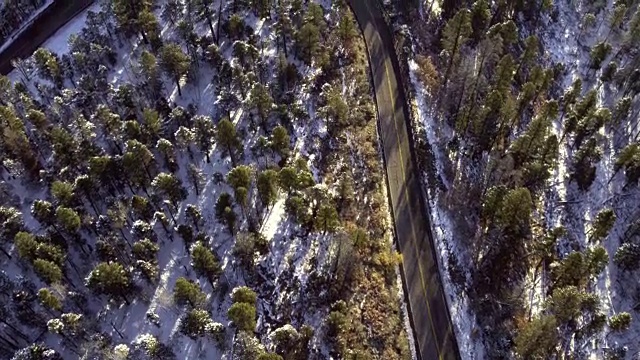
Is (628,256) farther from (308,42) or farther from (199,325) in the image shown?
(199,325)

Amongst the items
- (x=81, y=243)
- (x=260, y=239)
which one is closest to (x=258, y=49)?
(x=260, y=239)

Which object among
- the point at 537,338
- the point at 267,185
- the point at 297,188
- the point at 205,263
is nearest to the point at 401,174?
the point at 297,188

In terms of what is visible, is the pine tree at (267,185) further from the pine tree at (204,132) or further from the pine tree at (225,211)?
the pine tree at (204,132)

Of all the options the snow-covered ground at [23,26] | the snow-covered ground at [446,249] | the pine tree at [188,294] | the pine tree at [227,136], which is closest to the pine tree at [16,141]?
the snow-covered ground at [23,26]

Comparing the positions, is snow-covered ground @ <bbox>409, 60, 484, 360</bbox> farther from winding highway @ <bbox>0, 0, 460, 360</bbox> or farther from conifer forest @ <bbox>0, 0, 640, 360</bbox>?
winding highway @ <bbox>0, 0, 460, 360</bbox>

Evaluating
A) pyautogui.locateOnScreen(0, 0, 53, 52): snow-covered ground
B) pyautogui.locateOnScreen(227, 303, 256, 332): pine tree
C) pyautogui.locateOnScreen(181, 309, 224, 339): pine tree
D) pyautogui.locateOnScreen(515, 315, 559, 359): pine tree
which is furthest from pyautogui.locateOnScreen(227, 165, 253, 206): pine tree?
pyautogui.locateOnScreen(0, 0, 53, 52): snow-covered ground
